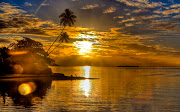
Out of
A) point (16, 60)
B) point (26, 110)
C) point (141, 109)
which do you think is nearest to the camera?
point (26, 110)

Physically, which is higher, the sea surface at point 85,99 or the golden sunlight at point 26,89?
the golden sunlight at point 26,89

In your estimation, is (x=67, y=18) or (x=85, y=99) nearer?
(x=85, y=99)

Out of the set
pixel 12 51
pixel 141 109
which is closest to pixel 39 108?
pixel 141 109

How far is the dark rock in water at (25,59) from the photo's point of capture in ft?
250

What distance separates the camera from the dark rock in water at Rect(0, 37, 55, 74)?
76.1 meters

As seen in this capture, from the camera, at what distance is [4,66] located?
76188mm

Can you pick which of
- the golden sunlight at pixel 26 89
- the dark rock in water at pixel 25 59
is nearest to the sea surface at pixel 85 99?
the golden sunlight at pixel 26 89

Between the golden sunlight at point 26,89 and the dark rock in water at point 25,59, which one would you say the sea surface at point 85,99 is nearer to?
the golden sunlight at point 26,89

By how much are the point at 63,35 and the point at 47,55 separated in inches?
384

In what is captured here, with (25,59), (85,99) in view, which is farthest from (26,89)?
(25,59)

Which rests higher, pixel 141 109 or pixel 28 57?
pixel 28 57

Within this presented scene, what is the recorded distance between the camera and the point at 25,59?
75438 millimetres

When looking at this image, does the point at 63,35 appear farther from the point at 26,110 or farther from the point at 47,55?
the point at 26,110

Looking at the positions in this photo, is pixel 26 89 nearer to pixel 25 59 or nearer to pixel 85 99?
pixel 85 99
